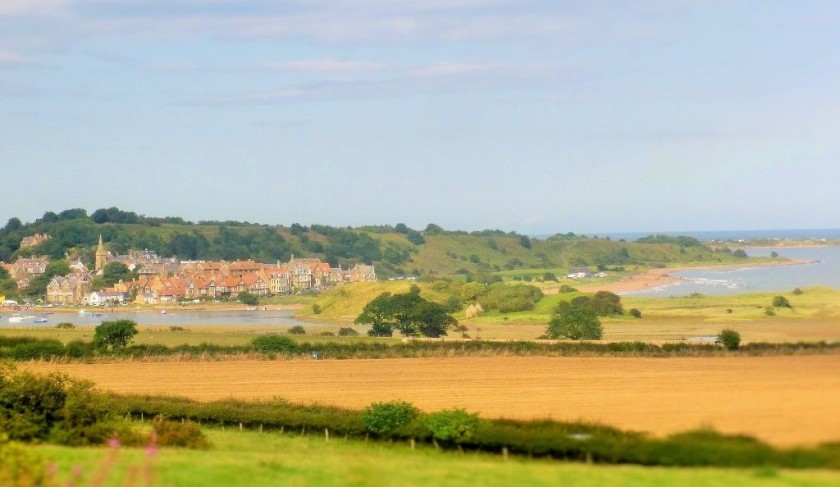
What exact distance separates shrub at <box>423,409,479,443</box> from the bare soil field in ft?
6.49

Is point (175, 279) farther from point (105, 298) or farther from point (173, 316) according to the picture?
point (173, 316)

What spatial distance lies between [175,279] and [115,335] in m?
98.2

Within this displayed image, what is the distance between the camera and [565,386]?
98.2 feet

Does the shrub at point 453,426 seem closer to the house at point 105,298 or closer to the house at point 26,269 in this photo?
the house at point 105,298

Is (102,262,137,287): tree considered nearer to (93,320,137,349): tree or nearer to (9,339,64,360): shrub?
(93,320,137,349): tree

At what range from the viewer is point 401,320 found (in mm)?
64250

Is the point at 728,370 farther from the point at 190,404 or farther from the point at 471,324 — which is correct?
the point at 471,324

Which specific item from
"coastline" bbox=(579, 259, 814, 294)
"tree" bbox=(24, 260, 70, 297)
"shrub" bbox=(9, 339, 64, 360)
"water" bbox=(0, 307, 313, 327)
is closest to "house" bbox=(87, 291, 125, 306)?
"water" bbox=(0, 307, 313, 327)

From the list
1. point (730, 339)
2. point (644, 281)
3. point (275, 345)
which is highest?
point (644, 281)

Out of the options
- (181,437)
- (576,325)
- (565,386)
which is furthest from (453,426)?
(576,325)

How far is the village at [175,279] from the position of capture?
139m

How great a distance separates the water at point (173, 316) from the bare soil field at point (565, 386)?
46.4m

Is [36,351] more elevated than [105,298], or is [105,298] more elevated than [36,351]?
[36,351]

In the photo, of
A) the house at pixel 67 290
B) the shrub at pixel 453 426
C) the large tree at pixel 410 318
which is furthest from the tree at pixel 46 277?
the shrub at pixel 453 426
